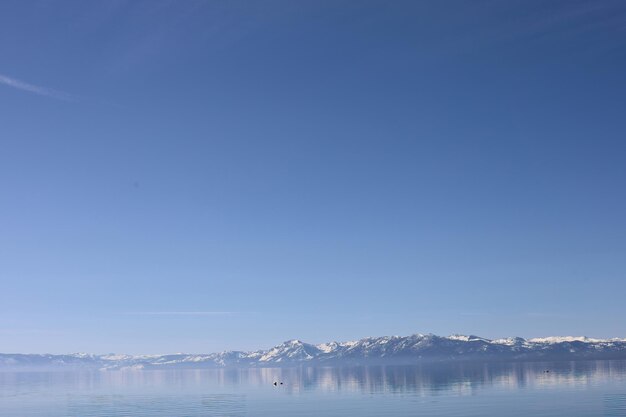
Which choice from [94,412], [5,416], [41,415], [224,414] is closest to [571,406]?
[224,414]

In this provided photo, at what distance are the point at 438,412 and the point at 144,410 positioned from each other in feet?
211

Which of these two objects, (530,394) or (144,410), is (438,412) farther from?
(144,410)

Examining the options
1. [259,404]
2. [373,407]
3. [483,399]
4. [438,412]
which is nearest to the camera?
[438,412]

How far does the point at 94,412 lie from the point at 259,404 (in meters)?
38.3

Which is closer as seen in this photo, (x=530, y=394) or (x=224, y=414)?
(x=224, y=414)

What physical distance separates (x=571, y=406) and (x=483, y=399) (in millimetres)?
26006

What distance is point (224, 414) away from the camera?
120562 mm

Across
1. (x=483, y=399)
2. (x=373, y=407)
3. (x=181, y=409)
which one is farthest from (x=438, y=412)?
(x=181, y=409)

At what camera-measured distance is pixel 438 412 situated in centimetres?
11356

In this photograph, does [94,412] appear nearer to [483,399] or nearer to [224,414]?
[224,414]

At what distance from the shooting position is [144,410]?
132m

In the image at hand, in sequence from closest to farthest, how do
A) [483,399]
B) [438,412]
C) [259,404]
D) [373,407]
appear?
[438,412] < [373,407] < [483,399] < [259,404]

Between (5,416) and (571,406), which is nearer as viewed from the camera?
(571,406)

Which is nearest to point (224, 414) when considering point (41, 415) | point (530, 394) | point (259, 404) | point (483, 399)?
point (259, 404)
